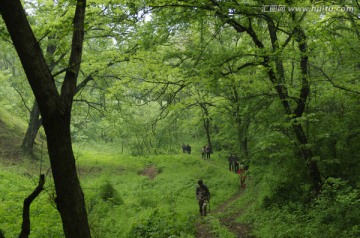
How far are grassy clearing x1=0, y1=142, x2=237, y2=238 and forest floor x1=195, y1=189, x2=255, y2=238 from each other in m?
0.35

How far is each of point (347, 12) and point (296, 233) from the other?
556 cm

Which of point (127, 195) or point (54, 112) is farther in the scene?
point (127, 195)

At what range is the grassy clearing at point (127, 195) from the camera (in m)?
7.83

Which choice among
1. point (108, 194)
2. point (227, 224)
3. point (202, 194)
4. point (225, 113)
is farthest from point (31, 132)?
point (227, 224)

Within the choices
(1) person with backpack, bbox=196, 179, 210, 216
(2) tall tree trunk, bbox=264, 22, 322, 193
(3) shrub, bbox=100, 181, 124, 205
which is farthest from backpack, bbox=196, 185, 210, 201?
(2) tall tree trunk, bbox=264, 22, 322, 193

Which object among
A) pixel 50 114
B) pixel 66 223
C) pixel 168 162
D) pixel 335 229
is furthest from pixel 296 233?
pixel 168 162

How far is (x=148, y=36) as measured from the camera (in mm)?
8172

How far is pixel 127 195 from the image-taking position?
1531cm

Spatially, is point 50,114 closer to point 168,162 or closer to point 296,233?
point 296,233

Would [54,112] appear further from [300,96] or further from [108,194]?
[108,194]

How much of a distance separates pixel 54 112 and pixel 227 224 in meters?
8.76

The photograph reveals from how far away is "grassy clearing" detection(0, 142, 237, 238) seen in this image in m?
7.83

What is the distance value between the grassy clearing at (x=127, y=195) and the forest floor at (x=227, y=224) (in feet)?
1.15

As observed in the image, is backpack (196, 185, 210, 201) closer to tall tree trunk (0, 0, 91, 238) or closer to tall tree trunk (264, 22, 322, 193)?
tall tree trunk (264, 22, 322, 193)
